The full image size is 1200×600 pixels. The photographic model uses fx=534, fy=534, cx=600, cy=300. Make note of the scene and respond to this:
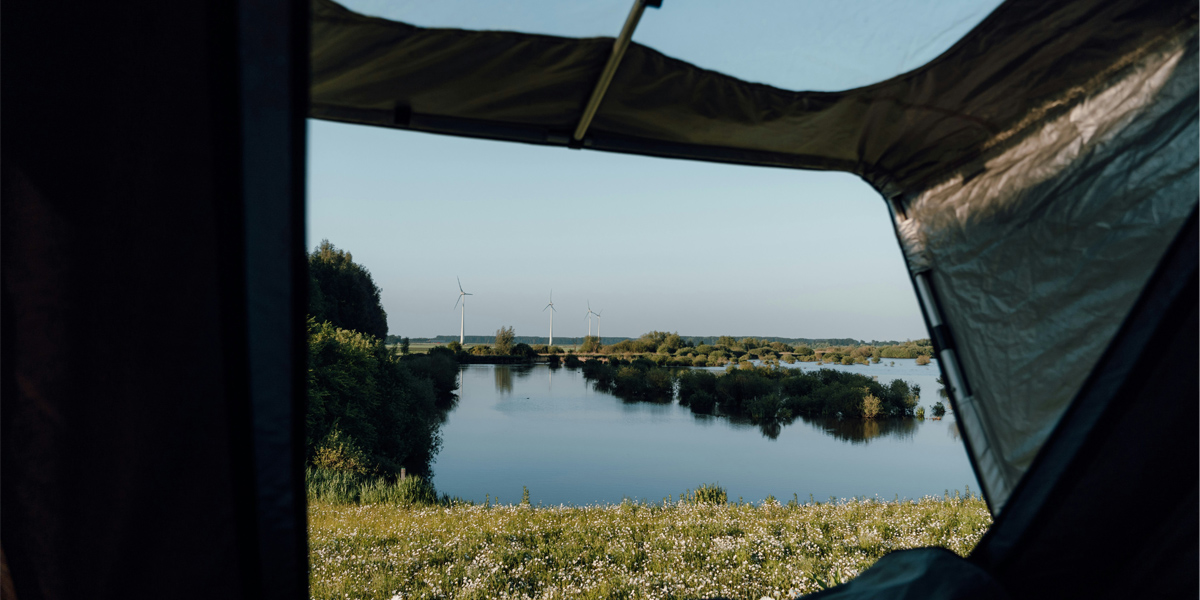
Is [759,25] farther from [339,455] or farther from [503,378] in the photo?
[503,378]

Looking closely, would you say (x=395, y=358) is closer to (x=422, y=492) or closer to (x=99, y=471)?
(x=422, y=492)

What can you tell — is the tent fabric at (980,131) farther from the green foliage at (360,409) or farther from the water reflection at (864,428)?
the water reflection at (864,428)

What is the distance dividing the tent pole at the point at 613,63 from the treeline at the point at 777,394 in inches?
728

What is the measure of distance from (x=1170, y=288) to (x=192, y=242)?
64.9 inches

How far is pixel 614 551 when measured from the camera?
2920mm

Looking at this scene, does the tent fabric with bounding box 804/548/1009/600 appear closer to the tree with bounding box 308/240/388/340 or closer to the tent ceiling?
the tent ceiling

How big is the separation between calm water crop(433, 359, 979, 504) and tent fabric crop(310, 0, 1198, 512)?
23.9ft

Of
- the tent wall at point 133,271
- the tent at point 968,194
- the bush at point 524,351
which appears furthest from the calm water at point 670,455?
the bush at point 524,351

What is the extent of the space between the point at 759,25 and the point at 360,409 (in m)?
9.56

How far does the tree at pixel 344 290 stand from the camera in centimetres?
1770

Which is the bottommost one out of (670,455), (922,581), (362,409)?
(670,455)

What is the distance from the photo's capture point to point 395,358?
11.5m

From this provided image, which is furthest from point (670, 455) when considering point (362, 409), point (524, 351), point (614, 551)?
point (524, 351)

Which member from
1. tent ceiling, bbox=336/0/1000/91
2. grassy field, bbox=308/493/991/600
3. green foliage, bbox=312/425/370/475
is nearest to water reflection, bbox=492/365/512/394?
green foliage, bbox=312/425/370/475
